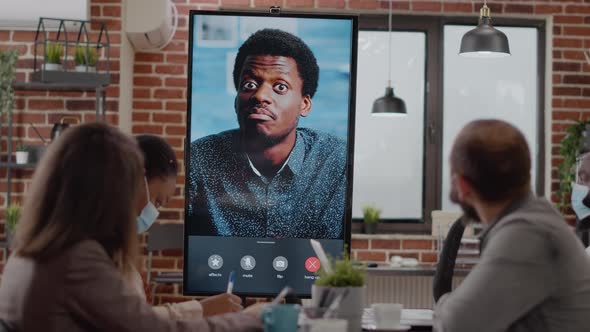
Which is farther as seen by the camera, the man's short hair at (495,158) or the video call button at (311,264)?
the video call button at (311,264)

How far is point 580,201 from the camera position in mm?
5473

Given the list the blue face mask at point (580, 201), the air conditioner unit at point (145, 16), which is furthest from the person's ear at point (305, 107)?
the blue face mask at point (580, 201)

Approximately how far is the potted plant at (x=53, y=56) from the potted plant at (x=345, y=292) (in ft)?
9.91

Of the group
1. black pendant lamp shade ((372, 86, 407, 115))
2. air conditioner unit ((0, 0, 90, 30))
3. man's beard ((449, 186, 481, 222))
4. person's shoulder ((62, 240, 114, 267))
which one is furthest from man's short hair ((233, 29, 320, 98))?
black pendant lamp shade ((372, 86, 407, 115))

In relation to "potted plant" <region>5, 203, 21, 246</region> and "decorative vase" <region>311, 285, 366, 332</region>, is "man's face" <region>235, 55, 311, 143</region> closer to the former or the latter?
"decorative vase" <region>311, 285, 366, 332</region>

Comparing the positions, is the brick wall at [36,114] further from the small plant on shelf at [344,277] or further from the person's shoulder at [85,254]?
the person's shoulder at [85,254]

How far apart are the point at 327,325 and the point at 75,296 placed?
52 cm

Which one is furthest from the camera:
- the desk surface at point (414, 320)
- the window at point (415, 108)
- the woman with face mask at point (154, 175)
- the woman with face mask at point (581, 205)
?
the window at point (415, 108)

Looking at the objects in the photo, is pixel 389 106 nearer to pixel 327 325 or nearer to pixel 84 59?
pixel 84 59

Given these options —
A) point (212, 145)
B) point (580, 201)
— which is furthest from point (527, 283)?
point (580, 201)

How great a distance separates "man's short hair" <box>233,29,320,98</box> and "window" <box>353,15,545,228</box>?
331cm

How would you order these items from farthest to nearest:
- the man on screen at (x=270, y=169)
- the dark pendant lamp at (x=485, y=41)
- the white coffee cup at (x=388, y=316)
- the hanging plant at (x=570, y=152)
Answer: the hanging plant at (x=570, y=152), the dark pendant lamp at (x=485, y=41), the man on screen at (x=270, y=169), the white coffee cup at (x=388, y=316)

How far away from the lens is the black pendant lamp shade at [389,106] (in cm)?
548

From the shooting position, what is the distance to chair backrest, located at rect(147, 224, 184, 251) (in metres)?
5.50
